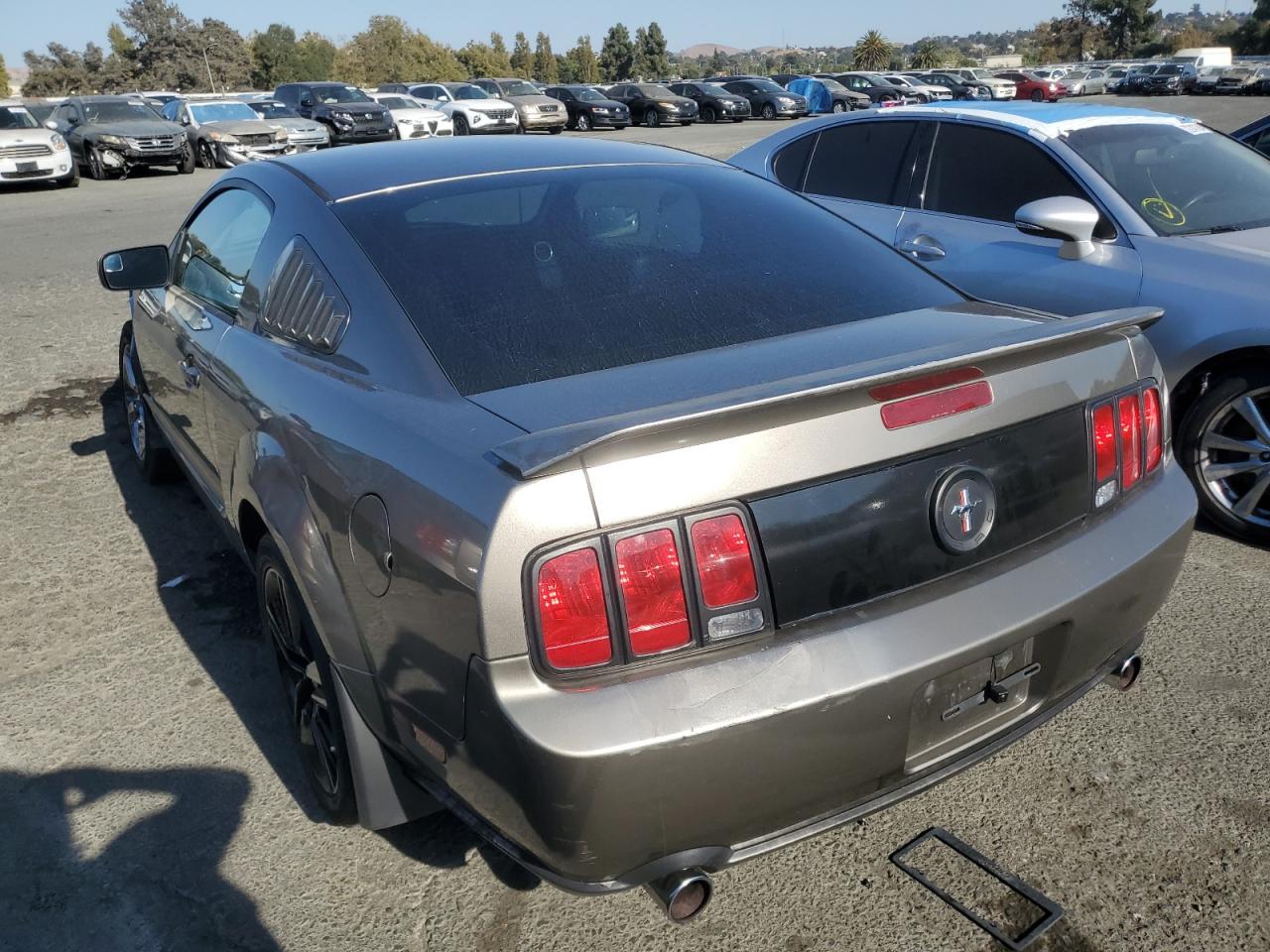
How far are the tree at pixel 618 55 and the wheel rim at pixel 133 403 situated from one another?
288 ft

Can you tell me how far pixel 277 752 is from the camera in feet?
10.2

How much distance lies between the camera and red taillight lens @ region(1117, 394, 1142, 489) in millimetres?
2523

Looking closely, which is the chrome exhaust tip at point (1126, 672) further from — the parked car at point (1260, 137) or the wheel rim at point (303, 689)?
the parked car at point (1260, 137)

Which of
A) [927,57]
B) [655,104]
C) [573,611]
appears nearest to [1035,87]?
[655,104]

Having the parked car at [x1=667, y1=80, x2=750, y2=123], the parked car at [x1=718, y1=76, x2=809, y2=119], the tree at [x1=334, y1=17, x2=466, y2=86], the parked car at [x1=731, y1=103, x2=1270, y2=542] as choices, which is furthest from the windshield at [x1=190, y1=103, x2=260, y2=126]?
the tree at [x1=334, y1=17, x2=466, y2=86]

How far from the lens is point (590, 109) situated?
3516 cm

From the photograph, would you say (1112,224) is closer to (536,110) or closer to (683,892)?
(683,892)

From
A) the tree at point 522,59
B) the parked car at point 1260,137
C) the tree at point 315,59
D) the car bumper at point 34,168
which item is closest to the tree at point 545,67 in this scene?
the tree at point 522,59

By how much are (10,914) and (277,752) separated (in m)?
0.76

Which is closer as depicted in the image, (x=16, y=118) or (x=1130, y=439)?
(x=1130, y=439)

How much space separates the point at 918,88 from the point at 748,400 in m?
42.8

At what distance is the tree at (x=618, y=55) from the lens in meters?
88.1

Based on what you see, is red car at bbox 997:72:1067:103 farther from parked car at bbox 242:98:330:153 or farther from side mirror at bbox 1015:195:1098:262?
side mirror at bbox 1015:195:1098:262

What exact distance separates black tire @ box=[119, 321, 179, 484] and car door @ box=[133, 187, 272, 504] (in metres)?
0.44
